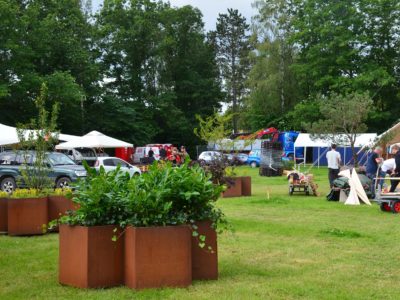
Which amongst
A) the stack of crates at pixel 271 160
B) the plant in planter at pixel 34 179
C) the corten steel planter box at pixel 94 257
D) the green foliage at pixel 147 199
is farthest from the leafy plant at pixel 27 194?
the stack of crates at pixel 271 160

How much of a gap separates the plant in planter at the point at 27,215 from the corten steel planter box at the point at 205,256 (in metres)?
4.92

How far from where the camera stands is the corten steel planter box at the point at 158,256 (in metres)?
6.07

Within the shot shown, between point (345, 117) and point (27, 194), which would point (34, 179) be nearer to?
point (27, 194)

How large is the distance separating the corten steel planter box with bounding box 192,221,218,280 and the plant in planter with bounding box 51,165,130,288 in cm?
84

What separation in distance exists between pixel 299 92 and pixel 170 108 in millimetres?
12421

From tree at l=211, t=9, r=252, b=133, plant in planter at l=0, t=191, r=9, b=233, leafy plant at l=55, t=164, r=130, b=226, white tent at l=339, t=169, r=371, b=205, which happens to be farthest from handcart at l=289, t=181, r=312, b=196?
tree at l=211, t=9, r=252, b=133

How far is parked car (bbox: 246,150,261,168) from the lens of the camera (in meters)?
45.7

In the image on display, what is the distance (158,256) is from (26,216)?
536 centimetres

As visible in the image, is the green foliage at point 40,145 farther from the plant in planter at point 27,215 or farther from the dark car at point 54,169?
the dark car at point 54,169

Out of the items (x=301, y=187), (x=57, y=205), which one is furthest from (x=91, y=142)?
(x=57, y=205)

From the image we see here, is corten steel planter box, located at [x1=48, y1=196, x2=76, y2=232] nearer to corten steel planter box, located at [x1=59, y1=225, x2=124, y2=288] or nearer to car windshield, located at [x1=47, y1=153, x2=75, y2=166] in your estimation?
corten steel planter box, located at [x1=59, y1=225, x2=124, y2=288]

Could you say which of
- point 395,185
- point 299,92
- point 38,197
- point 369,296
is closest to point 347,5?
point 299,92

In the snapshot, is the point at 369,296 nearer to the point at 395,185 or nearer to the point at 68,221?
the point at 68,221

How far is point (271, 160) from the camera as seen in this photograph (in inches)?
1320
